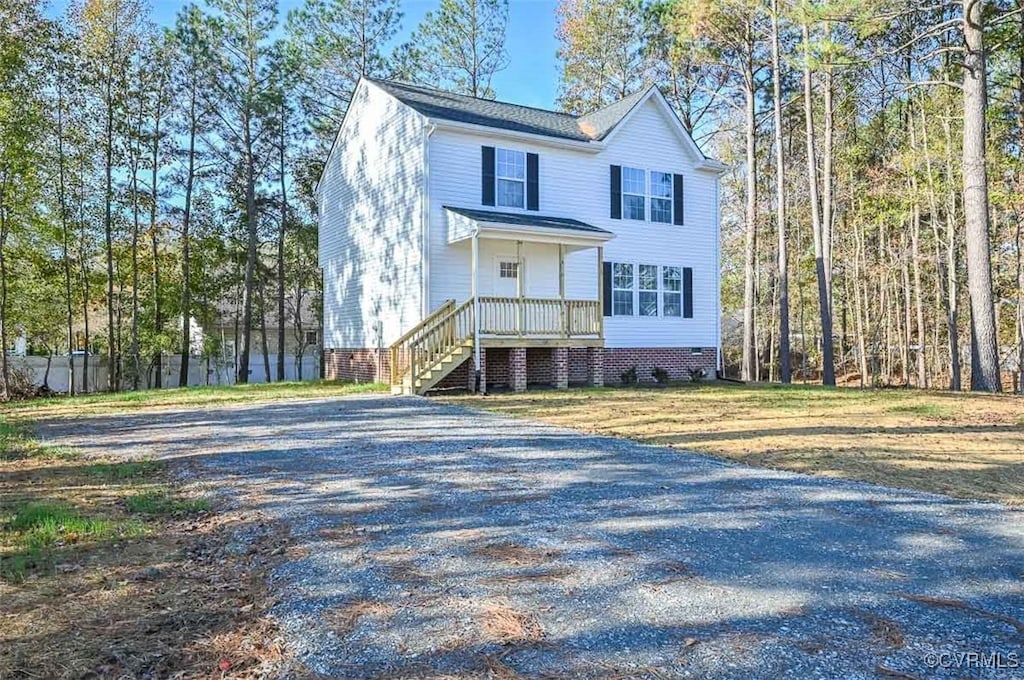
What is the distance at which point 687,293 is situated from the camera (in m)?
17.9

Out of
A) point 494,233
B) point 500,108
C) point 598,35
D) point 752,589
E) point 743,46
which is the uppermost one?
point 598,35

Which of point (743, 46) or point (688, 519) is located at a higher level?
point (743, 46)

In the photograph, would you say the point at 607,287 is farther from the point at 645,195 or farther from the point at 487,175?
the point at 487,175

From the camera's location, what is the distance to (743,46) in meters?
21.8

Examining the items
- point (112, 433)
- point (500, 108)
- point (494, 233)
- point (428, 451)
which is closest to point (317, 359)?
point (500, 108)

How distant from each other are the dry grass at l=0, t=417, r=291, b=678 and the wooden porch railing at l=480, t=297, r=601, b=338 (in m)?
8.71

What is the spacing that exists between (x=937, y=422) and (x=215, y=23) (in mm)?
23438

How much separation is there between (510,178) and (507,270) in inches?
84.5

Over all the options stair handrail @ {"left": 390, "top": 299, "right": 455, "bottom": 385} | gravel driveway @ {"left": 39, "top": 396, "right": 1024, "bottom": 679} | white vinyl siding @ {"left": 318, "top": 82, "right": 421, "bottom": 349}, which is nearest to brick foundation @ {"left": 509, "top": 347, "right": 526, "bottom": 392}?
stair handrail @ {"left": 390, "top": 299, "right": 455, "bottom": 385}

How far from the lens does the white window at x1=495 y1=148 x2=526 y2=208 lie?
50.5ft

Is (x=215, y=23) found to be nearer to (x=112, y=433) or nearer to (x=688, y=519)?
(x=112, y=433)

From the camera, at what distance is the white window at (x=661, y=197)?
57.3 ft

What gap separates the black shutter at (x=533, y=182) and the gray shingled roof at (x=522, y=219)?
0.35 meters

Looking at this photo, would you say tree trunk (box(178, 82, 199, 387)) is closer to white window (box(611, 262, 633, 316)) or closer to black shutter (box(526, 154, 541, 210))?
black shutter (box(526, 154, 541, 210))
